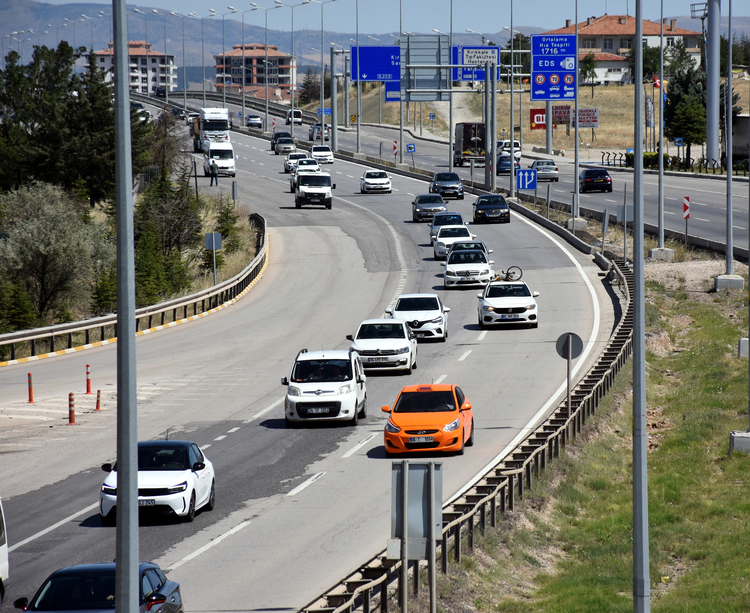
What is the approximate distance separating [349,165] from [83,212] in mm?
36207

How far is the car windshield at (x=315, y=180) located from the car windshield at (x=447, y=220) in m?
15.5

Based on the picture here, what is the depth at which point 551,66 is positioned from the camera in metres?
69.5

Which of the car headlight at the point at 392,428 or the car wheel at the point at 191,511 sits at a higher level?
the car headlight at the point at 392,428

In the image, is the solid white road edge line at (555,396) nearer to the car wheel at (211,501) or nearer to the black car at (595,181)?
the car wheel at (211,501)

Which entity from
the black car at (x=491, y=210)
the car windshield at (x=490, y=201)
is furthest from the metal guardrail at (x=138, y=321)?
the car windshield at (x=490, y=201)

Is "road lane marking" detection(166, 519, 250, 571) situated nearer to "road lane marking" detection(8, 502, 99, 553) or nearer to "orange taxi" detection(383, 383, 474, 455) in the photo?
"road lane marking" detection(8, 502, 99, 553)

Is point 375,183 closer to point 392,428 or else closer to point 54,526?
point 392,428

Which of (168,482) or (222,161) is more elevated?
(222,161)

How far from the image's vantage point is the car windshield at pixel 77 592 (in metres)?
10.6

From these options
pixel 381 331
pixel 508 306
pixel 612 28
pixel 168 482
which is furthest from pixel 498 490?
pixel 612 28

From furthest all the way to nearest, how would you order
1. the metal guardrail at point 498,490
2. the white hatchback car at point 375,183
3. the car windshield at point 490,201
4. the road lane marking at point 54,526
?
the white hatchback car at point 375,183 → the car windshield at point 490,201 → the road lane marking at point 54,526 → the metal guardrail at point 498,490

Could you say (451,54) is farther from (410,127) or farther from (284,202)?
(410,127)

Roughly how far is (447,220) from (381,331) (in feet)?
84.9

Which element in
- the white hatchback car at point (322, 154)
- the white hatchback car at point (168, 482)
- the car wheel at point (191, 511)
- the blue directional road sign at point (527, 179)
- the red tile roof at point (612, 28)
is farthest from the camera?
the red tile roof at point (612, 28)
